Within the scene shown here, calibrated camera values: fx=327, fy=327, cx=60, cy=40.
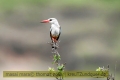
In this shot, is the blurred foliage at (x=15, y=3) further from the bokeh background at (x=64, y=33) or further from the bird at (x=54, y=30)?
the bird at (x=54, y=30)

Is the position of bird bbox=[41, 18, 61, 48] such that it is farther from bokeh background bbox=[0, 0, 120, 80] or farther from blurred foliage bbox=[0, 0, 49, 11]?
blurred foliage bbox=[0, 0, 49, 11]

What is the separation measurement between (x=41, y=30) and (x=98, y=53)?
61 centimetres

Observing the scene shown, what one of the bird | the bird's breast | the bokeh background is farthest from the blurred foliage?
the bird's breast

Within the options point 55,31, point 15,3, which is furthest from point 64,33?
point 15,3

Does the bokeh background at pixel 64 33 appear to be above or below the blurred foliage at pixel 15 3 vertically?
→ below

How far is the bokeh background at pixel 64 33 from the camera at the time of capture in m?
3.20

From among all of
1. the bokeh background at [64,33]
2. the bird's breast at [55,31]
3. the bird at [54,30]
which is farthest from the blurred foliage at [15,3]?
the bird's breast at [55,31]

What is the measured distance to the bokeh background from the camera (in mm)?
3201

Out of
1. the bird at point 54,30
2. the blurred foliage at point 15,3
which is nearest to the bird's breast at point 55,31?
the bird at point 54,30

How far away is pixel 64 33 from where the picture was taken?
10.7 ft

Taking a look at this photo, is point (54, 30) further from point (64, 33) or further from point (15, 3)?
point (15, 3)

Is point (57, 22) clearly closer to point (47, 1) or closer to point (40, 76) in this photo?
point (47, 1)

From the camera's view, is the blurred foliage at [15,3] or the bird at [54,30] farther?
the blurred foliage at [15,3]

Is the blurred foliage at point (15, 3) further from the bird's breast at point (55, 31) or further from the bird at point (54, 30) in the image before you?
the bird's breast at point (55, 31)
